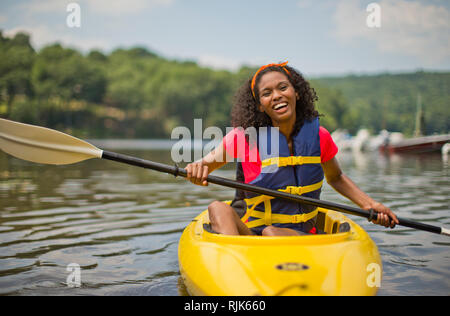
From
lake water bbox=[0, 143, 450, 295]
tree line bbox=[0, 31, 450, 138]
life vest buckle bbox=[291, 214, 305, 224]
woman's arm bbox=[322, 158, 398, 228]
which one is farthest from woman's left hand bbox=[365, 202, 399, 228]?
tree line bbox=[0, 31, 450, 138]

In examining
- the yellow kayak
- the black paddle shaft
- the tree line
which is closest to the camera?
the yellow kayak

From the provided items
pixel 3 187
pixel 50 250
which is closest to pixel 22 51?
pixel 3 187

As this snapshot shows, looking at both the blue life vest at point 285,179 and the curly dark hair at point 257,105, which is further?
the curly dark hair at point 257,105

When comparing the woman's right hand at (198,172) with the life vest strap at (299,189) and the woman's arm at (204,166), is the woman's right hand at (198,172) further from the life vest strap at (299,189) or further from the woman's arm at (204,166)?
the life vest strap at (299,189)

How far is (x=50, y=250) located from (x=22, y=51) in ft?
160

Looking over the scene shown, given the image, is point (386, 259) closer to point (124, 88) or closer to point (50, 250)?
point (50, 250)

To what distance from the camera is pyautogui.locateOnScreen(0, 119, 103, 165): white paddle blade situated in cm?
344

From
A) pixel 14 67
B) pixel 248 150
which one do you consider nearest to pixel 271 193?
pixel 248 150

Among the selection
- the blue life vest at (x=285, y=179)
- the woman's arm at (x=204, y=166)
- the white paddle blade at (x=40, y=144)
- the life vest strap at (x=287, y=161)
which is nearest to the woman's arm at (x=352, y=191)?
the blue life vest at (x=285, y=179)

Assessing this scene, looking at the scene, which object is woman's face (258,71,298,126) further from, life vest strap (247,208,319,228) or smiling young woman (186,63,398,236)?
life vest strap (247,208,319,228)

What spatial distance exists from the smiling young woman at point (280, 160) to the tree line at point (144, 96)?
2159 centimetres

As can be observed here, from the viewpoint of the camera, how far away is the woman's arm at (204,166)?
9.48 feet

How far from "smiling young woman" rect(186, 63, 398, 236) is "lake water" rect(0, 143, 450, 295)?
0.65 meters

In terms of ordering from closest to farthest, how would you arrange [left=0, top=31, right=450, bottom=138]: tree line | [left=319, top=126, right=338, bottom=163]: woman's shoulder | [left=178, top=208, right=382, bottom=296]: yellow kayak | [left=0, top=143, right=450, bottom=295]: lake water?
[left=178, top=208, right=382, bottom=296]: yellow kayak < [left=0, top=143, right=450, bottom=295]: lake water < [left=319, top=126, right=338, bottom=163]: woman's shoulder < [left=0, top=31, right=450, bottom=138]: tree line
